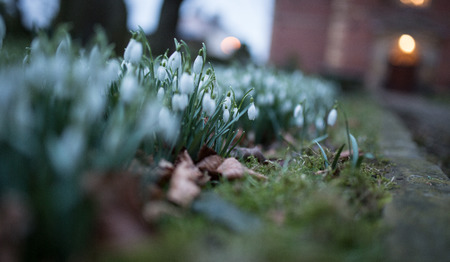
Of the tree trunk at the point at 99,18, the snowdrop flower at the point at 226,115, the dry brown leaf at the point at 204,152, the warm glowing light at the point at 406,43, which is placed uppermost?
the warm glowing light at the point at 406,43

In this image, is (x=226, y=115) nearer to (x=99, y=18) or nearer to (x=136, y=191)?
(x=136, y=191)

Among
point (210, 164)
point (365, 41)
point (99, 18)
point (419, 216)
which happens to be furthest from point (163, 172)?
point (365, 41)

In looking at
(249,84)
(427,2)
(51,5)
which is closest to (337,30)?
(427,2)

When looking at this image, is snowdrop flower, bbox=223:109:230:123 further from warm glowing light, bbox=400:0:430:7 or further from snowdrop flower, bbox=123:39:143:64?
warm glowing light, bbox=400:0:430:7

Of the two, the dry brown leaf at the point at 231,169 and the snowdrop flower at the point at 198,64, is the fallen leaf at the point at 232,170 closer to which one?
the dry brown leaf at the point at 231,169

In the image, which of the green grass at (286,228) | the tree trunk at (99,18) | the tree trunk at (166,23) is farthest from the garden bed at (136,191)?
the tree trunk at (166,23)

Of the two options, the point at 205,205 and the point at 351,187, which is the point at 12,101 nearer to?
the point at 205,205
